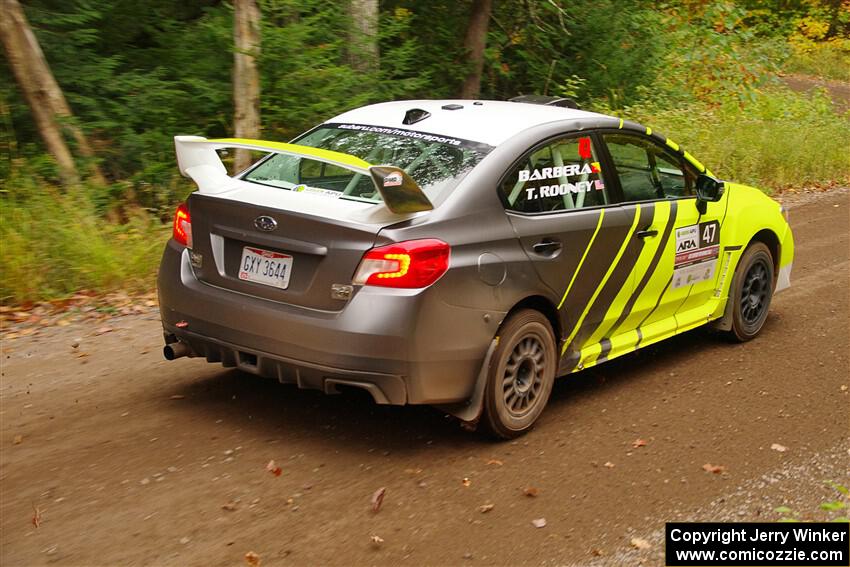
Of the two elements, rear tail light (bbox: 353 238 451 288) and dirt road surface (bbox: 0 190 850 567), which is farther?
rear tail light (bbox: 353 238 451 288)

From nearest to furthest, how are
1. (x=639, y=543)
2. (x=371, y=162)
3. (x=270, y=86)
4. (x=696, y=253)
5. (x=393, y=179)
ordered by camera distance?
(x=639, y=543) → (x=393, y=179) → (x=371, y=162) → (x=696, y=253) → (x=270, y=86)

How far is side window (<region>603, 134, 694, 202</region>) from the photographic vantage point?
241 inches

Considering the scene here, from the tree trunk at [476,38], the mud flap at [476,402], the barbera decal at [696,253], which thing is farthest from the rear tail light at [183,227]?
the tree trunk at [476,38]

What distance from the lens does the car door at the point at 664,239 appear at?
20.2 feet

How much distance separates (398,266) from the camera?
4703 mm

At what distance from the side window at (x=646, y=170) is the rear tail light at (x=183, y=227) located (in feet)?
8.24

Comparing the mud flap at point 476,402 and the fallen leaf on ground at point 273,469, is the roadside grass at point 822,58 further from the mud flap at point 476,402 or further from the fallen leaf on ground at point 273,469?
the fallen leaf on ground at point 273,469

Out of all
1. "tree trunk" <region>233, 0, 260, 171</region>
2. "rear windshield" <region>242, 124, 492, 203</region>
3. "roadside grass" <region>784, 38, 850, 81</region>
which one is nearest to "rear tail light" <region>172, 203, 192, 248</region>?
"rear windshield" <region>242, 124, 492, 203</region>

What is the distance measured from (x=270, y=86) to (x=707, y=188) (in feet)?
22.3

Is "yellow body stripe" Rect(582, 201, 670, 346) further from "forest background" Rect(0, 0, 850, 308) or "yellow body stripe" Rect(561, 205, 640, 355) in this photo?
"forest background" Rect(0, 0, 850, 308)

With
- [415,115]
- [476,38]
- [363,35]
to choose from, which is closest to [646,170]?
[415,115]

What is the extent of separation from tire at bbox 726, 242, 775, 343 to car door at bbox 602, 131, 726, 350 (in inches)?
15.0

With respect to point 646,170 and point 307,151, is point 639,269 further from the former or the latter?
point 307,151

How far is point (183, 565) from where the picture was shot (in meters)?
3.88
